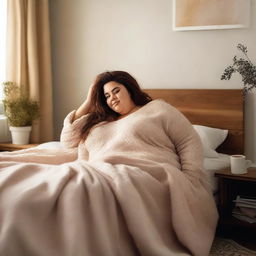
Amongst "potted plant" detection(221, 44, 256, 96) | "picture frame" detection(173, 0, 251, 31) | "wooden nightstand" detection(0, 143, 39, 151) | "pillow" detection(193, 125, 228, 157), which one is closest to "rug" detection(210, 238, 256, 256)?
"pillow" detection(193, 125, 228, 157)

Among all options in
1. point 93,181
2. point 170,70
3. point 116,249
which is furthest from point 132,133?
point 170,70

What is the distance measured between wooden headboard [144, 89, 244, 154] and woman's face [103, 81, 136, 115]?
2.89 ft

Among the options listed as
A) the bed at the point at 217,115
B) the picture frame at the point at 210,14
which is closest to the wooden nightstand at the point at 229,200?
the bed at the point at 217,115

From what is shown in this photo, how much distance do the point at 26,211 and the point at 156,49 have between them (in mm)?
2287

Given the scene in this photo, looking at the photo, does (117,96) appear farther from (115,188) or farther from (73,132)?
(115,188)

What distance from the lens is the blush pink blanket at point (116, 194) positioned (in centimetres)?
164

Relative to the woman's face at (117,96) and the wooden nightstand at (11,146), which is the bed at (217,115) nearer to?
the wooden nightstand at (11,146)

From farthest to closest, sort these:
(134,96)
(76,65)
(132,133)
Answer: (76,65) < (134,96) < (132,133)

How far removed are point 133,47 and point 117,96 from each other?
1.21 meters

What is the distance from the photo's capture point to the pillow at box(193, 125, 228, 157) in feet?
9.88

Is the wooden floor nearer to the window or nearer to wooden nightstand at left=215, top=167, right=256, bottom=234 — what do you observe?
wooden nightstand at left=215, top=167, right=256, bottom=234

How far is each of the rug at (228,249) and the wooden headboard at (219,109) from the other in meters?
0.87

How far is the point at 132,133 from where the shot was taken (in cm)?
243

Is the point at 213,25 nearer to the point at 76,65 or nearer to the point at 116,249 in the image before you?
the point at 76,65
